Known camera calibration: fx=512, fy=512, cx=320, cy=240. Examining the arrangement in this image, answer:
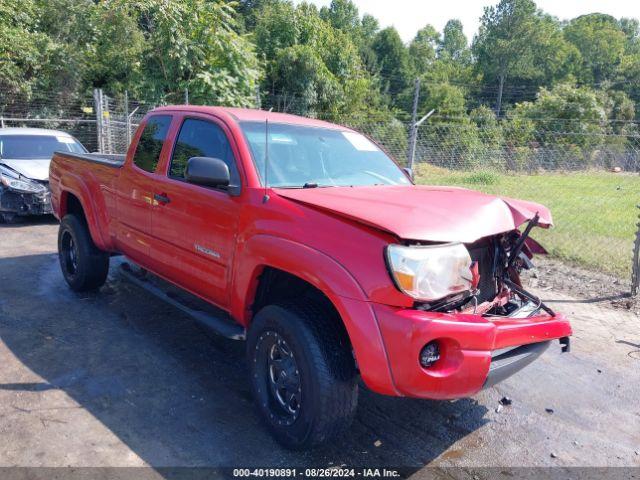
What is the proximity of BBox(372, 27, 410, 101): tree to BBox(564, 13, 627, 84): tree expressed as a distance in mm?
25885

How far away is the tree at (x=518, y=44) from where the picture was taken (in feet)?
197

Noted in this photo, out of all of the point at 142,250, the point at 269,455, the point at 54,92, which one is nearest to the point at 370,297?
the point at 269,455

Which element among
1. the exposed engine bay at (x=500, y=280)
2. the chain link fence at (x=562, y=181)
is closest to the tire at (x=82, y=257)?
the exposed engine bay at (x=500, y=280)

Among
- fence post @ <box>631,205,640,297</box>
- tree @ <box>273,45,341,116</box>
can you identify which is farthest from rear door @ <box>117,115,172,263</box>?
tree @ <box>273,45,341,116</box>

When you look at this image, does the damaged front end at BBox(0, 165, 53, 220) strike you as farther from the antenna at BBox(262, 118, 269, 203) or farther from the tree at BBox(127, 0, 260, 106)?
the antenna at BBox(262, 118, 269, 203)

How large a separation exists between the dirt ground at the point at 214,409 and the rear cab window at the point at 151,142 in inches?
59.2

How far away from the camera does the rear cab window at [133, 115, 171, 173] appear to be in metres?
4.34

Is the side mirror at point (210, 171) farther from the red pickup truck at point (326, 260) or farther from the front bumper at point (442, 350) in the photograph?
the front bumper at point (442, 350)

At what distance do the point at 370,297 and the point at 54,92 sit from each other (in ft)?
A: 68.9

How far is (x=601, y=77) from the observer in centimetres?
6675

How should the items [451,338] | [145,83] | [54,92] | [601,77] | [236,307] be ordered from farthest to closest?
[601,77], [54,92], [145,83], [236,307], [451,338]

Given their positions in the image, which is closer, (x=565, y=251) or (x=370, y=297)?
(x=370, y=297)

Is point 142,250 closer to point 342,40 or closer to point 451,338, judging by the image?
point 451,338

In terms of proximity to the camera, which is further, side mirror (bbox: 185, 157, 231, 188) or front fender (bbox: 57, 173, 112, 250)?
front fender (bbox: 57, 173, 112, 250)
